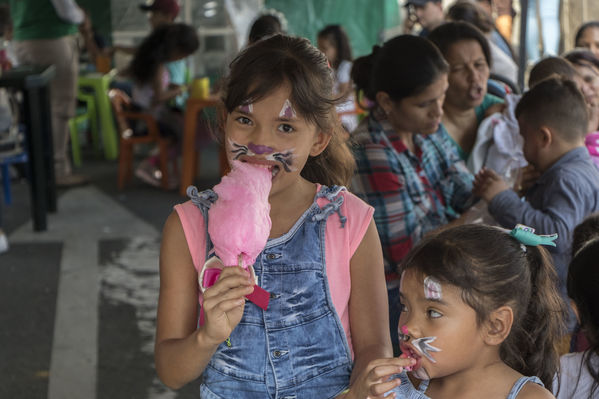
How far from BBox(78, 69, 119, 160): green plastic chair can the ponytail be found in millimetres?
7553

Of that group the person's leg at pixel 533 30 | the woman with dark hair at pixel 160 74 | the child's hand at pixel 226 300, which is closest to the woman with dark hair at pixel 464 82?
the child's hand at pixel 226 300

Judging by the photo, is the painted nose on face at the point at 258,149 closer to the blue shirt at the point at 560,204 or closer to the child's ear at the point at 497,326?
the child's ear at the point at 497,326

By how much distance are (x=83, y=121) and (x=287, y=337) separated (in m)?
7.93

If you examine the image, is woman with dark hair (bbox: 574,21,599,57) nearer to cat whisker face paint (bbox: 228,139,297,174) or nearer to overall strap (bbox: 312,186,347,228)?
overall strap (bbox: 312,186,347,228)

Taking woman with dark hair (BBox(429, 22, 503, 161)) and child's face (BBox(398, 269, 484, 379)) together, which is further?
woman with dark hair (BBox(429, 22, 503, 161))

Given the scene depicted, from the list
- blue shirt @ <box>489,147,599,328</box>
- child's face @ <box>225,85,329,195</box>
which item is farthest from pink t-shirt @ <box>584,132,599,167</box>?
child's face @ <box>225,85,329,195</box>

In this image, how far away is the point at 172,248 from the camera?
178cm

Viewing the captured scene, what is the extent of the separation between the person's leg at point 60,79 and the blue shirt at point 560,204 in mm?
5192

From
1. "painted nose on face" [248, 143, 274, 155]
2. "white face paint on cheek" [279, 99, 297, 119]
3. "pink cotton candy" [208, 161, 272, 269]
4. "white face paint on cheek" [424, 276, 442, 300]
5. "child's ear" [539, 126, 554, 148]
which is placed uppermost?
"white face paint on cheek" [279, 99, 297, 119]

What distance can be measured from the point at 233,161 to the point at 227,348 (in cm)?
44

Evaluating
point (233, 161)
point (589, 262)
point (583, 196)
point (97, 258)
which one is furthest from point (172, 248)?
point (97, 258)

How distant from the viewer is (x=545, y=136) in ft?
9.42

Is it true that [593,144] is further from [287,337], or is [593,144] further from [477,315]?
[287,337]

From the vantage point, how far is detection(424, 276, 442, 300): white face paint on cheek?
5.67 feet
